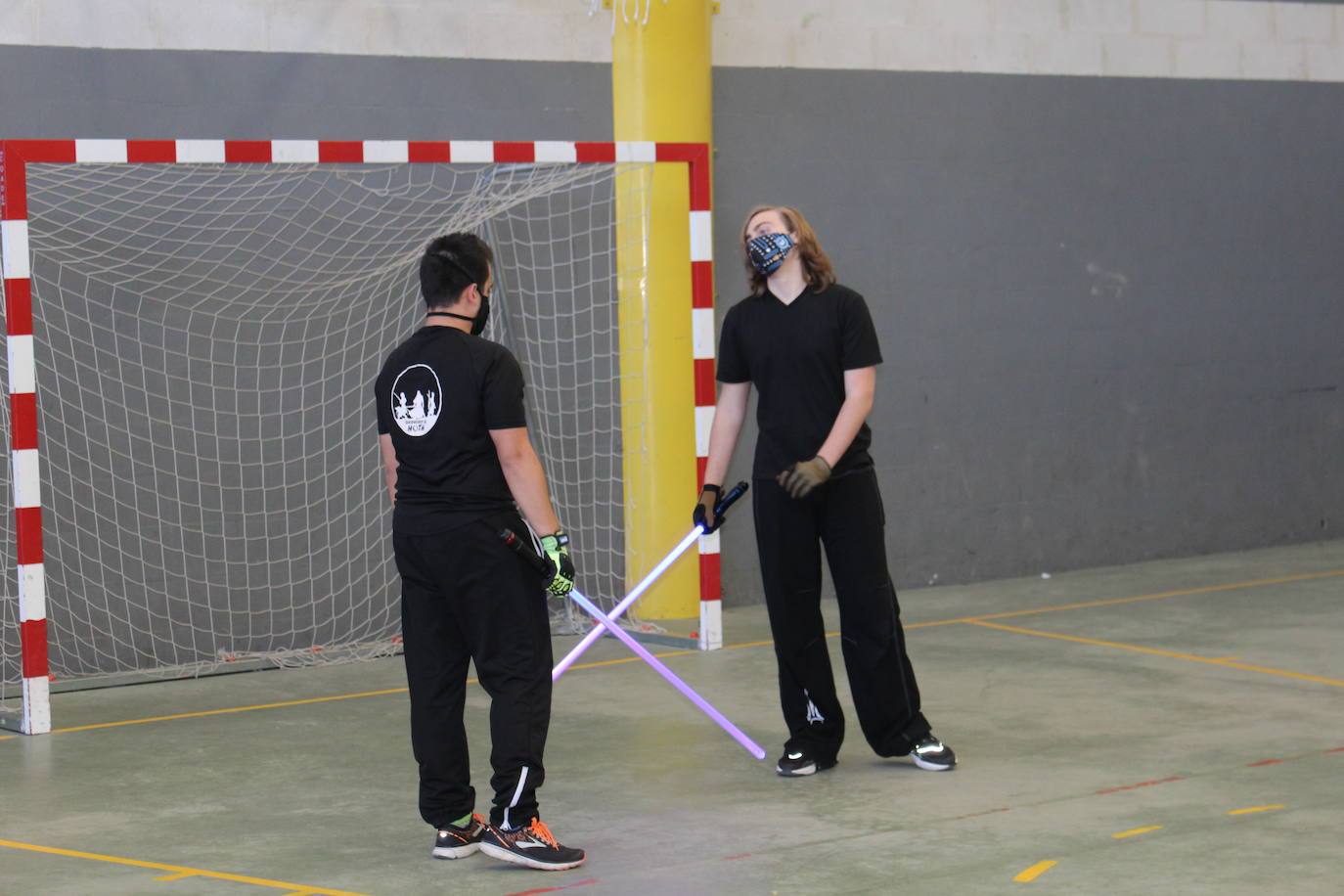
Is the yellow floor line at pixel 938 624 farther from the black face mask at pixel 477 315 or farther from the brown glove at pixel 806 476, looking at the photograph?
the black face mask at pixel 477 315

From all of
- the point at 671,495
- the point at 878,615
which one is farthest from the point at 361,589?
the point at 878,615

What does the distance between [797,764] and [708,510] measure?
33.2 inches

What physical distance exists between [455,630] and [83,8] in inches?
156

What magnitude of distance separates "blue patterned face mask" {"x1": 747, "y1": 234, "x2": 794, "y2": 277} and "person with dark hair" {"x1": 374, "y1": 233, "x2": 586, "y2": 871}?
3.44 ft

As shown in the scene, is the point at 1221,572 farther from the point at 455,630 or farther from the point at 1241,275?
the point at 455,630

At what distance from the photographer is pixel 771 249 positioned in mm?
5219

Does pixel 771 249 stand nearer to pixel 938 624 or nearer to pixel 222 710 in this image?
pixel 222 710

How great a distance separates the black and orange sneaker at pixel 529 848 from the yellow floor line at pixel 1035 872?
3.73 ft

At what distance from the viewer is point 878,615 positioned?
529cm

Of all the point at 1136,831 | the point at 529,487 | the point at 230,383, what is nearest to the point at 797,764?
the point at 1136,831

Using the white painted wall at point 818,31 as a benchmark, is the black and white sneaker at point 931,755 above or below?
below

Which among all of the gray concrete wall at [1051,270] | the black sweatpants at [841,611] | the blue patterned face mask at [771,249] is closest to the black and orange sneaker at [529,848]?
the black sweatpants at [841,611]

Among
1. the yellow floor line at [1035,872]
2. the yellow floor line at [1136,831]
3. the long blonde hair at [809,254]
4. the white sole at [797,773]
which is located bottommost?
the yellow floor line at [1035,872]

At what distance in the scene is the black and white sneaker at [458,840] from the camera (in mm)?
4570
